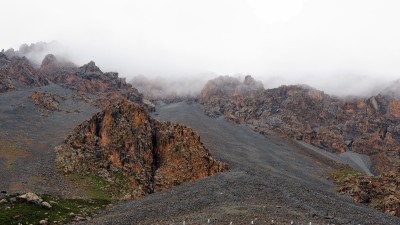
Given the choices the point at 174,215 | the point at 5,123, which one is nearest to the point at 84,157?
the point at 174,215

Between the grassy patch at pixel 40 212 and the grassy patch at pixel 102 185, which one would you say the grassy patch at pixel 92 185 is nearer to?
the grassy patch at pixel 102 185

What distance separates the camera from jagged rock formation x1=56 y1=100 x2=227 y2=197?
109062 millimetres

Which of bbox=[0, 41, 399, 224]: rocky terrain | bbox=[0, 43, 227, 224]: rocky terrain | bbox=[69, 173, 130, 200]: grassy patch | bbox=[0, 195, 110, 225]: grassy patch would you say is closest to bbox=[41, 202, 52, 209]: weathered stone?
bbox=[0, 41, 399, 224]: rocky terrain

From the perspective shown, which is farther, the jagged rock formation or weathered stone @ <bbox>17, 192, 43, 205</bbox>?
the jagged rock formation

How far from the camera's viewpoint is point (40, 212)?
6606cm

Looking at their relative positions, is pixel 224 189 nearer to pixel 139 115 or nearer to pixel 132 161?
pixel 132 161

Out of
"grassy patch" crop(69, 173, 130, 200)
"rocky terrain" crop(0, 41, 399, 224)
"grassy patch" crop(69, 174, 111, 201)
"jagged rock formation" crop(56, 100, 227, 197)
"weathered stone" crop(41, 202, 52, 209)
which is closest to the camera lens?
"rocky terrain" crop(0, 41, 399, 224)

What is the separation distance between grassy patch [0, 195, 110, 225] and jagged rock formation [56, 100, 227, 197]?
23.8 m

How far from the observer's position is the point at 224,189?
75.5 metres

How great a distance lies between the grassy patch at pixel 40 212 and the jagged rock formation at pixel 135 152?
23833mm

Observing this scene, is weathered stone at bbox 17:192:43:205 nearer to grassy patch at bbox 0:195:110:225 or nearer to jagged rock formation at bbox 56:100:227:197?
grassy patch at bbox 0:195:110:225

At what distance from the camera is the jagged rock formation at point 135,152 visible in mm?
109062

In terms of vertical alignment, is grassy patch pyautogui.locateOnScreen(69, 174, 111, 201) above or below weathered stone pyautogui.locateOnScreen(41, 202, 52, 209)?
below

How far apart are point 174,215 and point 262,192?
19.9m
